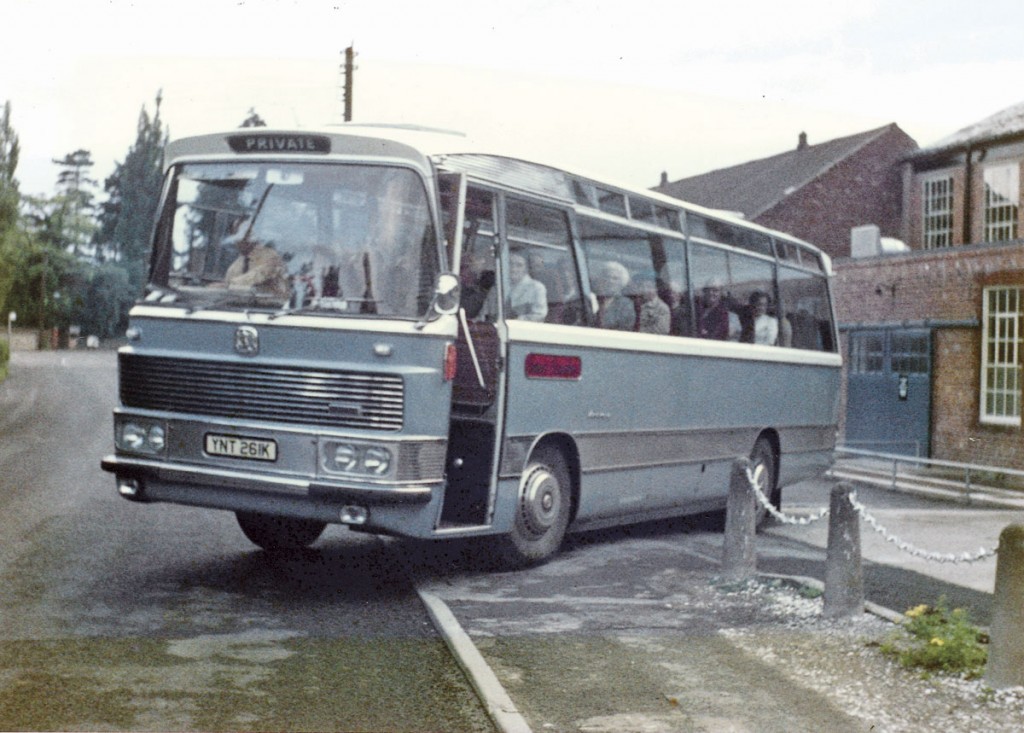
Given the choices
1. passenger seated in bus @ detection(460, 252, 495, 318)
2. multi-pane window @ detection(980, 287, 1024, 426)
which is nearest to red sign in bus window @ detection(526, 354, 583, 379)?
passenger seated in bus @ detection(460, 252, 495, 318)

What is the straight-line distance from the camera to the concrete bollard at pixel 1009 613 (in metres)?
6.54

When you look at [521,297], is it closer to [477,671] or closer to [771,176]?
[477,671]

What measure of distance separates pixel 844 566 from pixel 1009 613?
6.27 ft

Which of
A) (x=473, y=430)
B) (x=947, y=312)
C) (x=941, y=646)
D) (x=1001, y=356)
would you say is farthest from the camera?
(x=947, y=312)

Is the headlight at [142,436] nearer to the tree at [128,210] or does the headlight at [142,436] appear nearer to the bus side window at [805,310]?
the bus side window at [805,310]

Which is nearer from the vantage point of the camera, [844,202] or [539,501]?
[539,501]

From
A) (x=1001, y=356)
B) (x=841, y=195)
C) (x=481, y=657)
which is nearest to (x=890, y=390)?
(x=1001, y=356)

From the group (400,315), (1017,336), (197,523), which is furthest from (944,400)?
(400,315)

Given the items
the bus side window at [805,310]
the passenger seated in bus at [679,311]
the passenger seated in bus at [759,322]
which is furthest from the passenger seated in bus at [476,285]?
the bus side window at [805,310]

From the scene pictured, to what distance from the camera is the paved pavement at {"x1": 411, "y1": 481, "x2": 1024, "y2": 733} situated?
6.17 meters

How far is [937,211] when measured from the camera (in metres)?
31.9

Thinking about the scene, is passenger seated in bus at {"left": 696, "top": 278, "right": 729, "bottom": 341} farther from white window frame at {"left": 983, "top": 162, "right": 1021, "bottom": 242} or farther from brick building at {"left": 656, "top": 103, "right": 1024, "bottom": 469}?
white window frame at {"left": 983, "top": 162, "right": 1021, "bottom": 242}

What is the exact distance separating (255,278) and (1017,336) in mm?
18752

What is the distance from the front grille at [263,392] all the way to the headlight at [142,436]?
0.40 feet
